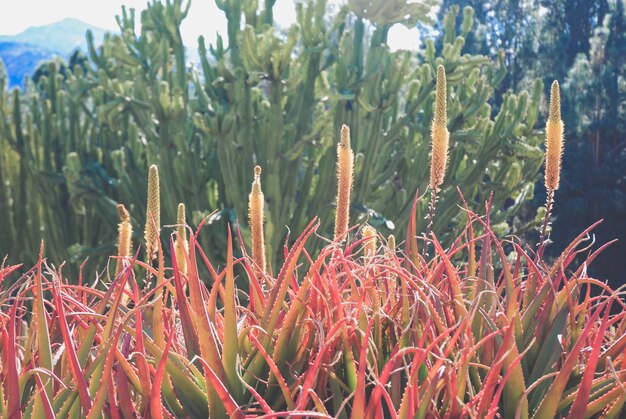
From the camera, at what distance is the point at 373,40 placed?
5.22m

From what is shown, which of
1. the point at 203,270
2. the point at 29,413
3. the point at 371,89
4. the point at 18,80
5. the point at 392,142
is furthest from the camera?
the point at 18,80

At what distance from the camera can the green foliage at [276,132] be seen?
5.04 metres

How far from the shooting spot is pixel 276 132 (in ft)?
16.5

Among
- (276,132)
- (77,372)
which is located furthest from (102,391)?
(276,132)

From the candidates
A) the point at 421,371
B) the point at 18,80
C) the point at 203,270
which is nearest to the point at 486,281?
the point at 421,371

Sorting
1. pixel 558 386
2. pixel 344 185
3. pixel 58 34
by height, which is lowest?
pixel 558 386

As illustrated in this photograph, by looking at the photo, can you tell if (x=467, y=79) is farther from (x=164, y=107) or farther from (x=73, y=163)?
(x=73, y=163)

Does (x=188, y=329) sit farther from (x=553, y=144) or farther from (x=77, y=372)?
(x=553, y=144)

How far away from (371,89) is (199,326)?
4429 millimetres

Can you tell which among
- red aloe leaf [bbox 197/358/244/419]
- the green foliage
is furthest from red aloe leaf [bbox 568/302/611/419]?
the green foliage

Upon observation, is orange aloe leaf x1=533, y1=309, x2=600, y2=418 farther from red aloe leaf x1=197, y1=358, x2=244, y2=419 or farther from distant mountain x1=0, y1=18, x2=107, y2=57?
distant mountain x1=0, y1=18, x2=107, y2=57

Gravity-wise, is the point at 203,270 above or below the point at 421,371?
below

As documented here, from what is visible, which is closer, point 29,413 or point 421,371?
point 29,413

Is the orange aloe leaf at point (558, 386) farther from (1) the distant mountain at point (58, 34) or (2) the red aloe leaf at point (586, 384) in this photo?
(1) the distant mountain at point (58, 34)
